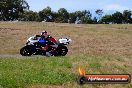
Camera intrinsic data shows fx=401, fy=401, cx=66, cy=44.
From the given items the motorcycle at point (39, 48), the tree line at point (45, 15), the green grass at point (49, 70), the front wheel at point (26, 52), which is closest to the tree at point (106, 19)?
the tree line at point (45, 15)

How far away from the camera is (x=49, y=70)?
68.3ft

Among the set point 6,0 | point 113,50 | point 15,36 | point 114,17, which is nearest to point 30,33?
point 15,36

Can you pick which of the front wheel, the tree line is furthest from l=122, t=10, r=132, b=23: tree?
the front wheel

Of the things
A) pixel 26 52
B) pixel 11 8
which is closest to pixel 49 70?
pixel 26 52

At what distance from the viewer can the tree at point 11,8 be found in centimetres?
12212

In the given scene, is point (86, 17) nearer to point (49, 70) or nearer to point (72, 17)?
point (72, 17)

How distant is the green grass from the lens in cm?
1838

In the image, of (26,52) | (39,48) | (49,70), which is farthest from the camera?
(39,48)

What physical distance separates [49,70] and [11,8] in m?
108

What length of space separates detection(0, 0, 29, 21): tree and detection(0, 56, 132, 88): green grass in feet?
320

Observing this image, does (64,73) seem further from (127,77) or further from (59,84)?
(127,77)

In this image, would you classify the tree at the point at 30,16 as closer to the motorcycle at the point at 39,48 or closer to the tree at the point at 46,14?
the tree at the point at 46,14

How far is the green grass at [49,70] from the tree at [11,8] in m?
97.5

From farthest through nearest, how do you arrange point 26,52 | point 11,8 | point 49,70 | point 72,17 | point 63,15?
point 72,17 < point 63,15 < point 11,8 < point 26,52 < point 49,70
